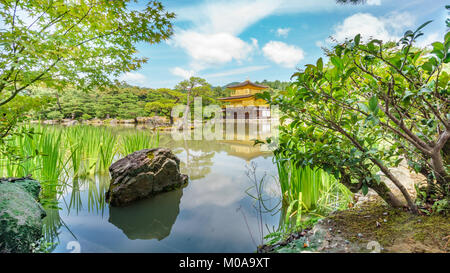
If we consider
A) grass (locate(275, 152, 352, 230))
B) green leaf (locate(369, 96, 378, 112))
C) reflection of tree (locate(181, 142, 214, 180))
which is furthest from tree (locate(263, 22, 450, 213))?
reflection of tree (locate(181, 142, 214, 180))

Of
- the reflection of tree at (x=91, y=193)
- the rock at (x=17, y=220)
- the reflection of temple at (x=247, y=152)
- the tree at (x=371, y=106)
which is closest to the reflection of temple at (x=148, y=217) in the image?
the reflection of tree at (x=91, y=193)

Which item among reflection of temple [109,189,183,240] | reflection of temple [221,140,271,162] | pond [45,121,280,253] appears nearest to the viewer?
pond [45,121,280,253]

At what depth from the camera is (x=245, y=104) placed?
16.5 metres

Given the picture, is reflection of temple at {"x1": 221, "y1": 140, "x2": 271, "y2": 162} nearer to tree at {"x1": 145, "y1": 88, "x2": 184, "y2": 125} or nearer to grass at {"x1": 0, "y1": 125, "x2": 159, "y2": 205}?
grass at {"x1": 0, "y1": 125, "x2": 159, "y2": 205}

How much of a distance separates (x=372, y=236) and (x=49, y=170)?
8.76 feet

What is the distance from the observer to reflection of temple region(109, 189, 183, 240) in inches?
57.4

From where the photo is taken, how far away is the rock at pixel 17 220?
96 centimetres

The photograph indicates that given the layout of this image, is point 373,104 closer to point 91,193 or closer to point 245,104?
point 91,193

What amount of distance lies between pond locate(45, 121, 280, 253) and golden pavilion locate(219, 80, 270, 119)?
14193 mm

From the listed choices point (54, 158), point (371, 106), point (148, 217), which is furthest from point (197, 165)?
point (371, 106)

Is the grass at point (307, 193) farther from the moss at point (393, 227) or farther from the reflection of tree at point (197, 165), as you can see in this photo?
the reflection of tree at point (197, 165)

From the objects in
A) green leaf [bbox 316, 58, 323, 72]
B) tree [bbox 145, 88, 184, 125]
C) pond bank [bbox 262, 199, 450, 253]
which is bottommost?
pond bank [bbox 262, 199, 450, 253]

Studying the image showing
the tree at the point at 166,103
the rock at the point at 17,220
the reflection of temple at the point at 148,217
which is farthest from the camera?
the tree at the point at 166,103
